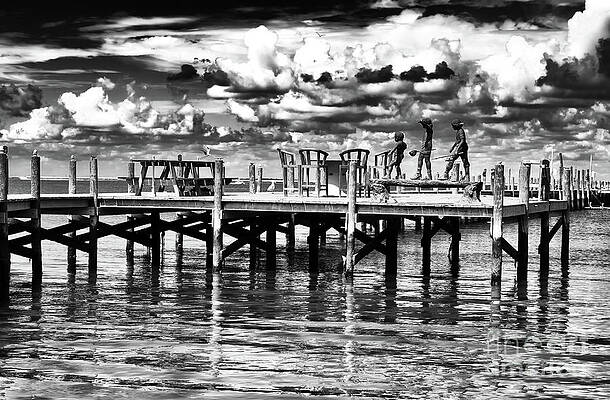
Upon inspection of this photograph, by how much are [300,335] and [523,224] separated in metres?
10.7

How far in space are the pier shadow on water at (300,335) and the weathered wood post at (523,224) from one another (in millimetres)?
546

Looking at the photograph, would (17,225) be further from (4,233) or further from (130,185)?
(130,185)

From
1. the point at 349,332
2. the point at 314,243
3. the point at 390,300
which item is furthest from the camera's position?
the point at 314,243

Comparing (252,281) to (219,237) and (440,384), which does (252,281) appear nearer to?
(219,237)

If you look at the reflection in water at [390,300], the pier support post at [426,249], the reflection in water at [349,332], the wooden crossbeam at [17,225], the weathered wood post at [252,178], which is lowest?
the reflection in water at [390,300]

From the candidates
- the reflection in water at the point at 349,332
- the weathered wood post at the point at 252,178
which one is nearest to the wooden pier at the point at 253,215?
the reflection in water at the point at 349,332

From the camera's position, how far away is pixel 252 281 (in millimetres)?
27188

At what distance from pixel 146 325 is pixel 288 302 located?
4.61m

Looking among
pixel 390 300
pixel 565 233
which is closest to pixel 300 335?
pixel 390 300

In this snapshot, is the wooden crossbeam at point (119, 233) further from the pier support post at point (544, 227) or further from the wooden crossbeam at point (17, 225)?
the pier support post at point (544, 227)

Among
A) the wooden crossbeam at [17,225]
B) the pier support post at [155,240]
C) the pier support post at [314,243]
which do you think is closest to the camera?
the wooden crossbeam at [17,225]

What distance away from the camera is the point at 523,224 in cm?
2681

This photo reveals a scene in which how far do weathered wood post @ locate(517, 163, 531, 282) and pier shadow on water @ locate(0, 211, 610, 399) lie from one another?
0.55 meters

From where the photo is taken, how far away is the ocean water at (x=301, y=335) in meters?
14.3
